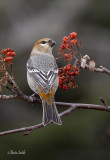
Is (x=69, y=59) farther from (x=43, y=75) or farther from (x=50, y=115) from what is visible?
(x=43, y=75)

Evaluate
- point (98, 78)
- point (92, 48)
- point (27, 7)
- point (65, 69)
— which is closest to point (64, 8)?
point (27, 7)

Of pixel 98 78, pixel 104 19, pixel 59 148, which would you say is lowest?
pixel 59 148

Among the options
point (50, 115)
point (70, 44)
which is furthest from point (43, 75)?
point (70, 44)

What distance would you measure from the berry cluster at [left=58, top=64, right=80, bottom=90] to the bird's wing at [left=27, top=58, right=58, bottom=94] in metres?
0.53

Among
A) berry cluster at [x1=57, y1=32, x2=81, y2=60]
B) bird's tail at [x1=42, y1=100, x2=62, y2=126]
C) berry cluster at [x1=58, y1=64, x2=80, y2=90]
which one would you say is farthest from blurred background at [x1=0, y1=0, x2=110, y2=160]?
berry cluster at [x1=57, y1=32, x2=81, y2=60]

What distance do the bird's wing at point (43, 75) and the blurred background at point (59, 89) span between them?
47.0 inches

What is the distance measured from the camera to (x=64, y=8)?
37.1ft

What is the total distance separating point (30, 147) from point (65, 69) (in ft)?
9.55

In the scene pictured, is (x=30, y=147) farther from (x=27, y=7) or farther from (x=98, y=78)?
(x=27, y=7)

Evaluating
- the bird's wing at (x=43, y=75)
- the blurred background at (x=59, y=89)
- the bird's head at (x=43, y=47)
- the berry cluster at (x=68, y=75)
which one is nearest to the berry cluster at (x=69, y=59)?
the berry cluster at (x=68, y=75)

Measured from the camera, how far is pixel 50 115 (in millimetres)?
4391

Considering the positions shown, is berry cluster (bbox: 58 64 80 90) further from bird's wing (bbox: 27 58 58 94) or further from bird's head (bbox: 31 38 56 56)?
bird's head (bbox: 31 38 56 56)

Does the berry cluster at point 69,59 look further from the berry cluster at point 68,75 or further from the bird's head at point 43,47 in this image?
the bird's head at point 43,47

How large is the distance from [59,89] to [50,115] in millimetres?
3885
